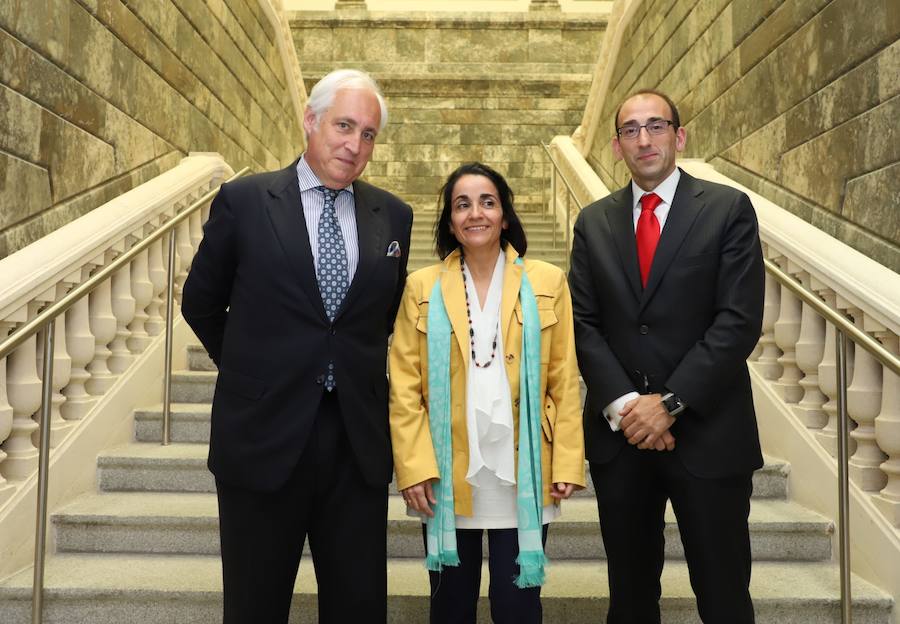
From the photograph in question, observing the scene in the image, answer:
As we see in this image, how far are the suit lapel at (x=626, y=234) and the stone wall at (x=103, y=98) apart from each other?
7.61 ft

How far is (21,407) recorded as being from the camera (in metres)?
2.60

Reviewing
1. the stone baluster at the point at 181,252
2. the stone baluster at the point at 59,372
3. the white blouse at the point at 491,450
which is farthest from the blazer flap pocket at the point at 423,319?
the stone baluster at the point at 181,252

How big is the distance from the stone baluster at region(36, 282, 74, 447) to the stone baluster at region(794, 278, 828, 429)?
294cm

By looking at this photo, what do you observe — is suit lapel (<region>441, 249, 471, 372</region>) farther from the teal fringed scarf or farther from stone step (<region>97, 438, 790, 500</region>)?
stone step (<region>97, 438, 790, 500</region>)

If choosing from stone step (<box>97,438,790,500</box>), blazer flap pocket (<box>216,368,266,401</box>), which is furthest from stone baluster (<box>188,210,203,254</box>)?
blazer flap pocket (<box>216,368,266,401</box>)

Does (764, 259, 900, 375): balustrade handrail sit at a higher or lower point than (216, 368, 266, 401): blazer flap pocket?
higher

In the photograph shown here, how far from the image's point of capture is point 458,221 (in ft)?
6.32

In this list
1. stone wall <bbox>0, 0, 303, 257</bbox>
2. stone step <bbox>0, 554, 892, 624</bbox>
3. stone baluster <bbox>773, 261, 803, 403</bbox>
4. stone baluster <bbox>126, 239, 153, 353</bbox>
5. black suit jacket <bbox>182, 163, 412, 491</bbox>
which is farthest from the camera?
stone baluster <bbox>126, 239, 153, 353</bbox>

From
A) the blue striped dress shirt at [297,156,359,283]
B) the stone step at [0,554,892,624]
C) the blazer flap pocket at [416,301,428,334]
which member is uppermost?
the blue striped dress shirt at [297,156,359,283]

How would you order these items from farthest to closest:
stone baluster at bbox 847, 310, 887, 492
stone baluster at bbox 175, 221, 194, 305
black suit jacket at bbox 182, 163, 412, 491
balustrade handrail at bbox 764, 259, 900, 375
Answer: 1. stone baluster at bbox 175, 221, 194, 305
2. stone baluster at bbox 847, 310, 887, 492
3. balustrade handrail at bbox 764, 259, 900, 375
4. black suit jacket at bbox 182, 163, 412, 491

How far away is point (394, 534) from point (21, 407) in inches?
55.8

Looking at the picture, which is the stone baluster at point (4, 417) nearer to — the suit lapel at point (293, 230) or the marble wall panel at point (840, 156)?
the suit lapel at point (293, 230)

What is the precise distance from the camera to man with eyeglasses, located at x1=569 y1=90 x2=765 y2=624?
1.77 metres

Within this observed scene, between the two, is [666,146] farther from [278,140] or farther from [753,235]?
[278,140]
